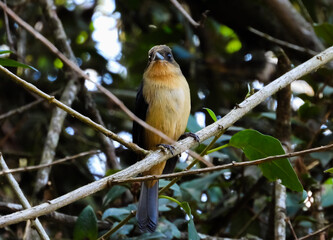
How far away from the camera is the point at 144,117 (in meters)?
3.63

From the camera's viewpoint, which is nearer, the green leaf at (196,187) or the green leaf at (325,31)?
the green leaf at (196,187)

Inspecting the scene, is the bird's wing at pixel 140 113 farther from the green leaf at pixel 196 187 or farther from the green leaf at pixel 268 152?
the green leaf at pixel 268 152

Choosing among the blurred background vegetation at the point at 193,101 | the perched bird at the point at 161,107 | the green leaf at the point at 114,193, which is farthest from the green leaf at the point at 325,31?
the green leaf at the point at 114,193

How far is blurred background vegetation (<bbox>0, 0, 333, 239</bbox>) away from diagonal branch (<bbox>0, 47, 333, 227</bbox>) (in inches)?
29.3

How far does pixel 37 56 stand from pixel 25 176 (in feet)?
5.06

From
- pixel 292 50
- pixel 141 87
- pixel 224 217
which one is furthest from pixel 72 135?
pixel 292 50

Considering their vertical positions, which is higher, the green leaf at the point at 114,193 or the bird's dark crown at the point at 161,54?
the bird's dark crown at the point at 161,54

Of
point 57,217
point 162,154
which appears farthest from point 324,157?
point 57,217

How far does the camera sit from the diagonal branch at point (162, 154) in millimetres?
1835

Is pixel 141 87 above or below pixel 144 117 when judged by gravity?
above

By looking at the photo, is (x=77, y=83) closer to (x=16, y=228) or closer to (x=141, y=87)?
(x=141, y=87)

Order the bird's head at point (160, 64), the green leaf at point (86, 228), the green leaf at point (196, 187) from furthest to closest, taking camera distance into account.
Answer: the bird's head at point (160, 64) < the green leaf at point (196, 187) < the green leaf at point (86, 228)

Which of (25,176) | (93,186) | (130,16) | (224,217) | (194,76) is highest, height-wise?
(130,16)

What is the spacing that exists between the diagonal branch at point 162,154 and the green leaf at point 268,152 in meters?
0.11
